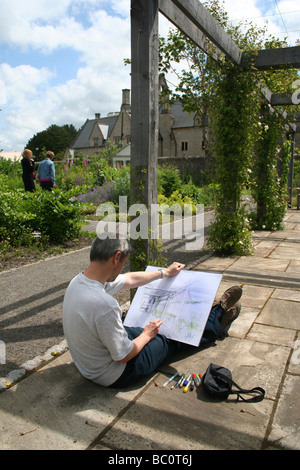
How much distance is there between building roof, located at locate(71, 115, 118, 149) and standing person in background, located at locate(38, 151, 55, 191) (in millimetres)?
52213

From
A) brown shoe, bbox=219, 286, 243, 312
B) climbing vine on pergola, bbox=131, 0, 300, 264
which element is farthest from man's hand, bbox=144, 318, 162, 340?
climbing vine on pergola, bbox=131, 0, 300, 264

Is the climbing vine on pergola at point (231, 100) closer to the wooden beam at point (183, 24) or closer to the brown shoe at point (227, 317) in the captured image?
the wooden beam at point (183, 24)

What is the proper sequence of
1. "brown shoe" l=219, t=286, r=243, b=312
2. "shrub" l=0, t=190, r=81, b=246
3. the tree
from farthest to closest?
the tree, "shrub" l=0, t=190, r=81, b=246, "brown shoe" l=219, t=286, r=243, b=312

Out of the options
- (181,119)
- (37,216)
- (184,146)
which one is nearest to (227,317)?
(37,216)

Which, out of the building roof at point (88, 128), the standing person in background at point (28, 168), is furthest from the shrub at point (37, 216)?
the building roof at point (88, 128)

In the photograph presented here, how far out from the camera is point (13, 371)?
2658mm

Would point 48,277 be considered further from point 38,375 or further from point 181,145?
point 181,145

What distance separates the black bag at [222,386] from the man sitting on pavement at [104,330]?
0.38m

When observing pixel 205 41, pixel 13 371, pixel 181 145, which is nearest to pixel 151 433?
pixel 13 371

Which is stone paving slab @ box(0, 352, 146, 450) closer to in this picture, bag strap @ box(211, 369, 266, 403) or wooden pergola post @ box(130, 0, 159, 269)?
bag strap @ box(211, 369, 266, 403)

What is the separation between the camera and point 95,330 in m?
2.16

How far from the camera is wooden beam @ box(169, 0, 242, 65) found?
373 centimetres
